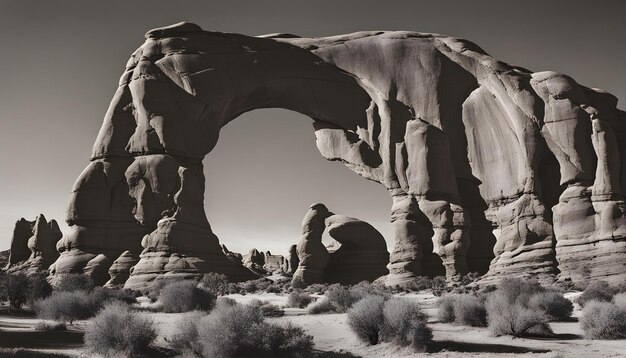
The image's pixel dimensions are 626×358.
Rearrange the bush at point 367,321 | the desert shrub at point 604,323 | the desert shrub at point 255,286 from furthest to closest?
1. the desert shrub at point 255,286
2. the desert shrub at point 604,323
3. the bush at point 367,321

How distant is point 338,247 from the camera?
104 feet

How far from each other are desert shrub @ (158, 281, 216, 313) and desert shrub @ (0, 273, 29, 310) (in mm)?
4105

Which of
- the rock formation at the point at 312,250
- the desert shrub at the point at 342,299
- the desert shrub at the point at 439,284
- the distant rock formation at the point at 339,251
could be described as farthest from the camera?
the distant rock formation at the point at 339,251

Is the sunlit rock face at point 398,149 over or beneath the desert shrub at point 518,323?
over

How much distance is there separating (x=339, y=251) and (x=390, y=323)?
21.1 m

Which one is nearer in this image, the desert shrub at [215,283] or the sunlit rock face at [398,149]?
the desert shrub at [215,283]

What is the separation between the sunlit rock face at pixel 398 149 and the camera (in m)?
27.8

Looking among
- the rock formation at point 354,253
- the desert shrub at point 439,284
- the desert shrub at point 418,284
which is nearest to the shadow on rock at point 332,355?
the desert shrub at point 439,284

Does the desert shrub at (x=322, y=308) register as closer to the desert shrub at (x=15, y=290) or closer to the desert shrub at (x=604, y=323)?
the desert shrub at (x=604, y=323)

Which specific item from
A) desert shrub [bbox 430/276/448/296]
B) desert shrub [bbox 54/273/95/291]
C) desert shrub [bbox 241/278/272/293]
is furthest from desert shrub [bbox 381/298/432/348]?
desert shrub [bbox 430/276/448/296]

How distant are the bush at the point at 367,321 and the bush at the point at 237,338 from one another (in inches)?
60.8

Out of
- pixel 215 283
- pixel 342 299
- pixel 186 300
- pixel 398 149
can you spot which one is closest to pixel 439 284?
pixel 398 149

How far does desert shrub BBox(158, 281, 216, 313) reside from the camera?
1544 centimetres

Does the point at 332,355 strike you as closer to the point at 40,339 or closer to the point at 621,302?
the point at 40,339
